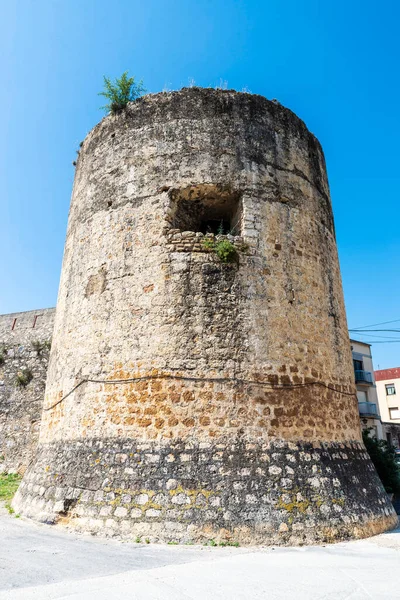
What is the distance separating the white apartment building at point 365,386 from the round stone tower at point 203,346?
55.4 feet

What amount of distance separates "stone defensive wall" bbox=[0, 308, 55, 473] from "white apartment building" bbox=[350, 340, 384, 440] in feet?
53.4

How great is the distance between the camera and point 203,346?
6129 mm

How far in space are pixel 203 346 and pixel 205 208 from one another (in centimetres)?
270

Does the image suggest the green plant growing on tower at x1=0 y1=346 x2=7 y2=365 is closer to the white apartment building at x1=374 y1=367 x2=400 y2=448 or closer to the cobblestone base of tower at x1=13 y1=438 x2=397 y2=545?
the cobblestone base of tower at x1=13 y1=438 x2=397 y2=545

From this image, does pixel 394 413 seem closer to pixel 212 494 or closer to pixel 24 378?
pixel 24 378

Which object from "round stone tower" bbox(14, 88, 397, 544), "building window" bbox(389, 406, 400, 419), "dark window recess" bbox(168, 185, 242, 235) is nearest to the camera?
"round stone tower" bbox(14, 88, 397, 544)

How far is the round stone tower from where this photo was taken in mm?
5461

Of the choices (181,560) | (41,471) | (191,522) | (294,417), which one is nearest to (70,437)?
(41,471)

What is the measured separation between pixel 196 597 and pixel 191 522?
1.88 metres

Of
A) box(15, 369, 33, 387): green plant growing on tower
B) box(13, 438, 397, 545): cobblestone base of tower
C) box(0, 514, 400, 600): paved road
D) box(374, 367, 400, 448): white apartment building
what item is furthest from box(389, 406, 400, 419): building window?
box(0, 514, 400, 600): paved road

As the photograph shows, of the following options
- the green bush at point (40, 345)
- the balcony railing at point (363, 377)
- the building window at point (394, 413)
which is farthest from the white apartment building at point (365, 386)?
the green bush at point (40, 345)

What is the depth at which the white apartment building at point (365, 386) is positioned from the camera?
914 inches

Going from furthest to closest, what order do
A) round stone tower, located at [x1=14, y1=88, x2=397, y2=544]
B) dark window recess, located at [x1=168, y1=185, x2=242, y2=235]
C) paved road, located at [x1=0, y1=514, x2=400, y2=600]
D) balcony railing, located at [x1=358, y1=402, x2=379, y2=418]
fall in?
balcony railing, located at [x1=358, y1=402, x2=379, y2=418] → dark window recess, located at [x1=168, y1=185, x2=242, y2=235] → round stone tower, located at [x1=14, y1=88, x2=397, y2=544] → paved road, located at [x1=0, y1=514, x2=400, y2=600]

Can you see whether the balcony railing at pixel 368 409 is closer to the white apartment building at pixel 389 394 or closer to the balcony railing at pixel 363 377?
the balcony railing at pixel 363 377
